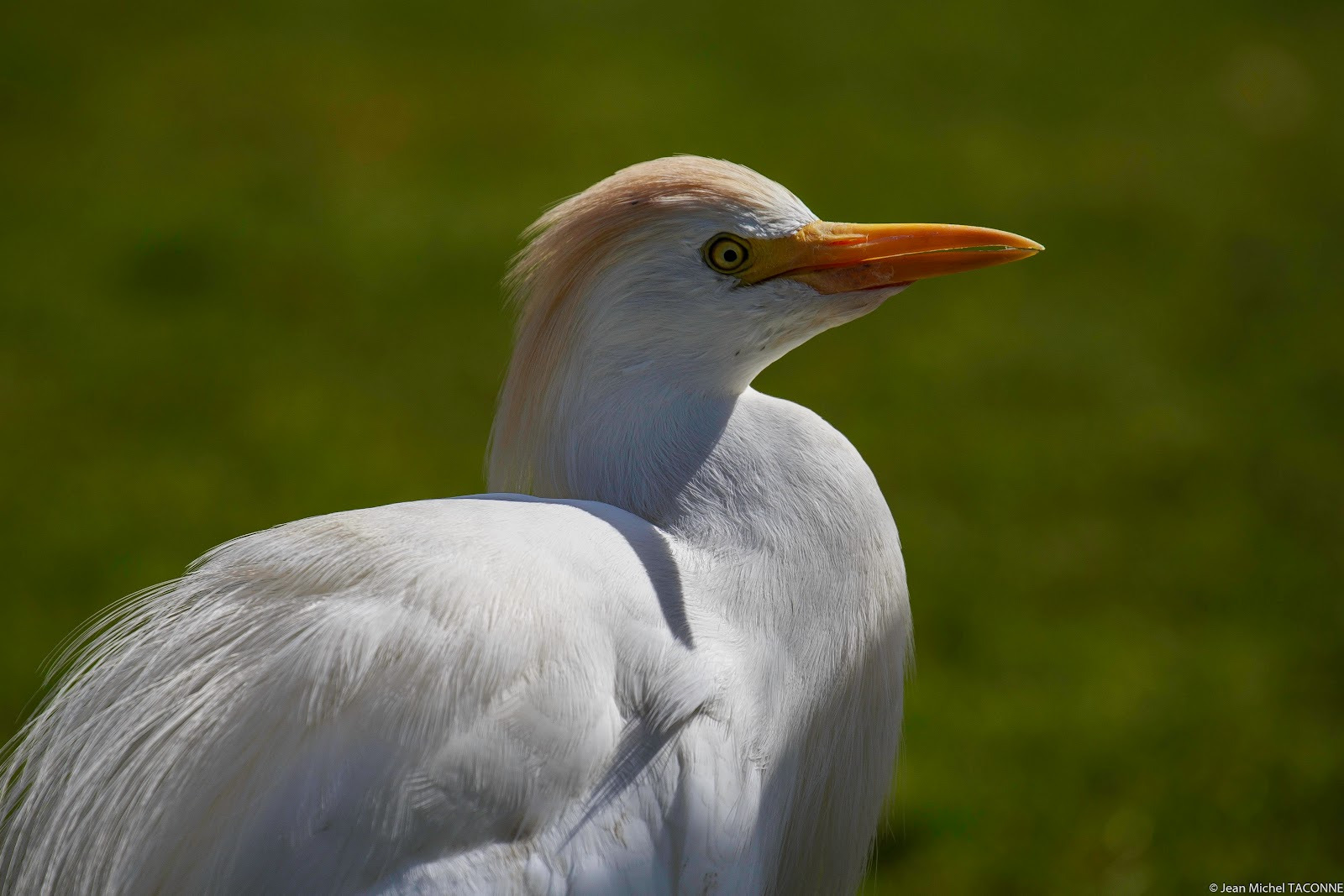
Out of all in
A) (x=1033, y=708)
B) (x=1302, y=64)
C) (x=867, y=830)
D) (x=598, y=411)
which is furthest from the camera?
(x=1302, y=64)

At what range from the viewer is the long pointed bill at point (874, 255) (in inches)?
54.4

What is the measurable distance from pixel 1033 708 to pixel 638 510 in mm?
1516

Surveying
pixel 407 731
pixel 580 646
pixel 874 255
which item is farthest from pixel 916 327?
pixel 407 731

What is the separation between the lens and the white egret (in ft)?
3.87

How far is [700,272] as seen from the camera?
4.50 feet

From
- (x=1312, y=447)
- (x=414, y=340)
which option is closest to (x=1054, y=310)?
(x=1312, y=447)

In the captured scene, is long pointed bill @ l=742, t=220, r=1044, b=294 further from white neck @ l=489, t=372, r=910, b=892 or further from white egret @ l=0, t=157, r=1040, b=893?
white neck @ l=489, t=372, r=910, b=892

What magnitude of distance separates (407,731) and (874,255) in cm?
77

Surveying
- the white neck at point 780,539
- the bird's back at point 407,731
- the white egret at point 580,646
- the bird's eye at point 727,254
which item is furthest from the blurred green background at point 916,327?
the bird's eye at point 727,254

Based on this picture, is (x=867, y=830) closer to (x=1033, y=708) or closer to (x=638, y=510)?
(x=638, y=510)

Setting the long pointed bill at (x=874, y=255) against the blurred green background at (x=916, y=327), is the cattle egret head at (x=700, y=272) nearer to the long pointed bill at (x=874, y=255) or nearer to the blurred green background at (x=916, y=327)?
the long pointed bill at (x=874, y=255)

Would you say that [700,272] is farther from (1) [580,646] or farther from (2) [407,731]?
(2) [407,731]

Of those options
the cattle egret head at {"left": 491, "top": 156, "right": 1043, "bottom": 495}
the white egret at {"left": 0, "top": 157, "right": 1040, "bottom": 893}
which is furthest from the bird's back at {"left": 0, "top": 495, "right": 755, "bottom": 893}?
the cattle egret head at {"left": 491, "top": 156, "right": 1043, "bottom": 495}

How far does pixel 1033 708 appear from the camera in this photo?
2.57m
